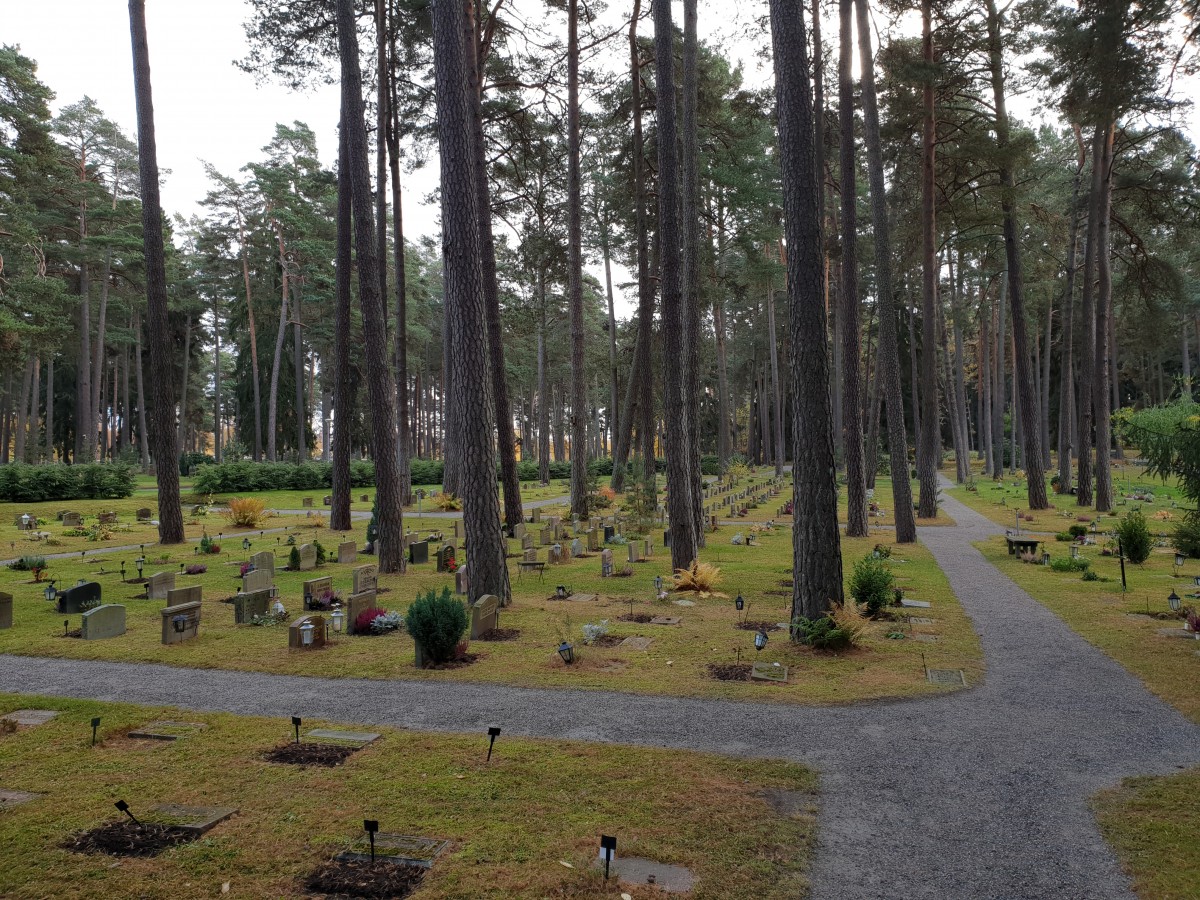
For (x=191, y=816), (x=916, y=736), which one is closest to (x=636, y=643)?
(x=916, y=736)

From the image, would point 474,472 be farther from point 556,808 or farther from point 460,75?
point 556,808

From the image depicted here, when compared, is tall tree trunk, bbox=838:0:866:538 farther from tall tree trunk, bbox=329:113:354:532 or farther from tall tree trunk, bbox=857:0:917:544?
tall tree trunk, bbox=329:113:354:532

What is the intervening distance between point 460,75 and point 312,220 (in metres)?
36.7

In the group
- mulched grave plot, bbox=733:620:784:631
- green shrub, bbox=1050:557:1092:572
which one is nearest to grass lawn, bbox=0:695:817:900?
mulched grave plot, bbox=733:620:784:631

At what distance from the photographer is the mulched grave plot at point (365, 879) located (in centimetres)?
393

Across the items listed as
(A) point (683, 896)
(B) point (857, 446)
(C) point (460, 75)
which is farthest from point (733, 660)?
(B) point (857, 446)

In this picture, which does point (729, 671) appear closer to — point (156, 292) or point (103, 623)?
point (103, 623)

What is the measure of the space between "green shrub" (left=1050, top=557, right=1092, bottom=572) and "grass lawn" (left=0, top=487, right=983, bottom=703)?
2521 mm

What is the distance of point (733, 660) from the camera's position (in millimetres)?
8797

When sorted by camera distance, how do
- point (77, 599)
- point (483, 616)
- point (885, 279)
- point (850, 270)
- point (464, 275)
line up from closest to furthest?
point (483, 616), point (464, 275), point (77, 599), point (850, 270), point (885, 279)

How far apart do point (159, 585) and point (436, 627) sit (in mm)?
7063

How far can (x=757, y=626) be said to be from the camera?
10.5m

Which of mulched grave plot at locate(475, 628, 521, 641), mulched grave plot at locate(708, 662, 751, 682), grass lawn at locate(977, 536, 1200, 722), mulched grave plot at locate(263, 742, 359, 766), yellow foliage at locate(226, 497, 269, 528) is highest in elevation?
yellow foliage at locate(226, 497, 269, 528)

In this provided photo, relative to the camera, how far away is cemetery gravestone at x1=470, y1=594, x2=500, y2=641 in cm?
1003
